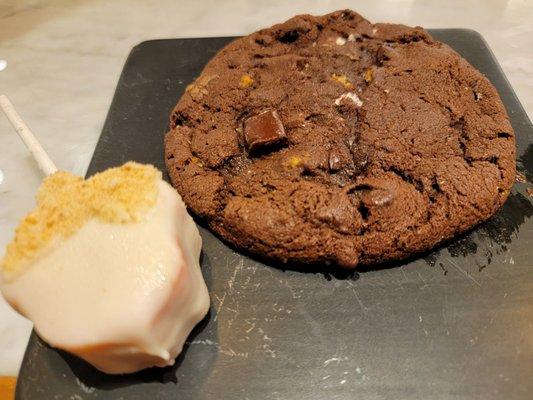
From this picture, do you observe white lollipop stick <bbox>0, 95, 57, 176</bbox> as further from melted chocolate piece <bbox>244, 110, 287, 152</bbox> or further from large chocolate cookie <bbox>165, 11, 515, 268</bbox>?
melted chocolate piece <bbox>244, 110, 287, 152</bbox>

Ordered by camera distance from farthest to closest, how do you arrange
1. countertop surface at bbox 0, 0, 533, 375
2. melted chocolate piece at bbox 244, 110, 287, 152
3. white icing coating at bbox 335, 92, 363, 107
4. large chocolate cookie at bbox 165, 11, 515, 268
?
countertop surface at bbox 0, 0, 533, 375 → white icing coating at bbox 335, 92, 363, 107 → melted chocolate piece at bbox 244, 110, 287, 152 → large chocolate cookie at bbox 165, 11, 515, 268

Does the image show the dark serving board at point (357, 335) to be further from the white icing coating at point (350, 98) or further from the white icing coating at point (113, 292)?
the white icing coating at point (350, 98)

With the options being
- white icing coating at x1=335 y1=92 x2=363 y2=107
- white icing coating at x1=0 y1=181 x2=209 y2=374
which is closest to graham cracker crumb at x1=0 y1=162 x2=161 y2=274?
white icing coating at x1=0 y1=181 x2=209 y2=374

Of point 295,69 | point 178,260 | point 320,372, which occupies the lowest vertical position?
point 320,372

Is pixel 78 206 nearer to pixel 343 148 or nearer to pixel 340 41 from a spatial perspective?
pixel 343 148

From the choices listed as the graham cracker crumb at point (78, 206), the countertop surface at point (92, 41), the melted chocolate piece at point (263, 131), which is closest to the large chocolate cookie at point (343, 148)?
the melted chocolate piece at point (263, 131)

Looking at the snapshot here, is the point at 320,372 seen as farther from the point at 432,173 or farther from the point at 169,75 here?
the point at 169,75

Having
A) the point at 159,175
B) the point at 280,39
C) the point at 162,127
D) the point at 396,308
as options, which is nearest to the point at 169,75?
the point at 162,127
